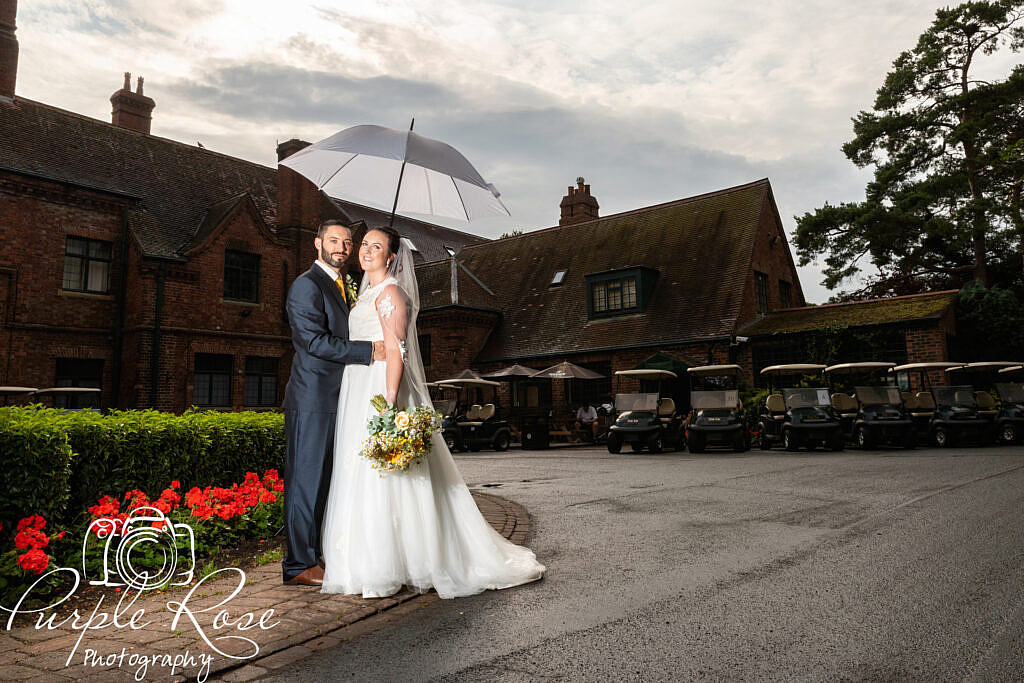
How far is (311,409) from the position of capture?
474 centimetres

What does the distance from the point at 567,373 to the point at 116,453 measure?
18797 millimetres

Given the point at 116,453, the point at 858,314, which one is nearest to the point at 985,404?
the point at 858,314

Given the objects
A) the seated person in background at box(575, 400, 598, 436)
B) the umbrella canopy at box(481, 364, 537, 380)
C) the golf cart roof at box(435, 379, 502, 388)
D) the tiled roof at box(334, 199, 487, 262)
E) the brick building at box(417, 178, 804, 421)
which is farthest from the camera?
the tiled roof at box(334, 199, 487, 262)

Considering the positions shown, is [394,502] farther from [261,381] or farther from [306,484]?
[261,381]

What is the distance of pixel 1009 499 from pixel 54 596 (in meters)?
9.20

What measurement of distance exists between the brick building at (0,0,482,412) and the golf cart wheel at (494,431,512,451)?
7813 millimetres

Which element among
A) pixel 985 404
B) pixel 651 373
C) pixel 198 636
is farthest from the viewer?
pixel 651 373

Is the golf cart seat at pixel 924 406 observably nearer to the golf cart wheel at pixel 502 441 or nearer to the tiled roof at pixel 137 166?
the golf cart wheel at pixel 502 441

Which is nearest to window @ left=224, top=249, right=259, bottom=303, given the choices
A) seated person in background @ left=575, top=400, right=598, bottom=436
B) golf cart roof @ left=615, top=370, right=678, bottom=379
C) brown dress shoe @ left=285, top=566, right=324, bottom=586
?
seated person in background @ left=575, top=400, right=598, bottom=436

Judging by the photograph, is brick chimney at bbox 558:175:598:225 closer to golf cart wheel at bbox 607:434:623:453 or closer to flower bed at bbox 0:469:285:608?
golf cart wheel at bbox 607:434:623:453

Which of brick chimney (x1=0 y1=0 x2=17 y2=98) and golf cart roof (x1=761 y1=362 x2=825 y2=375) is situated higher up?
brick chimney (x1=0 y1=0 x2=17 y2=98)

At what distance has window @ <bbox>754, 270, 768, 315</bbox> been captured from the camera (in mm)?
25688

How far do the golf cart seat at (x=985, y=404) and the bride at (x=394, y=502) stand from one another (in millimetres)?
17477

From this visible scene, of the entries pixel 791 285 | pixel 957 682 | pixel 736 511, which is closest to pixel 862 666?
pixel 957 682
